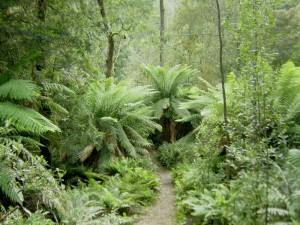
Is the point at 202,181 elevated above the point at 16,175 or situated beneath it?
situated beneath

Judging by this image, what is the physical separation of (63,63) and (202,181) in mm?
3010

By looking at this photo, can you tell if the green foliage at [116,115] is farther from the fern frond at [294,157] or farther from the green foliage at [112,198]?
the fern frond at [294,157]

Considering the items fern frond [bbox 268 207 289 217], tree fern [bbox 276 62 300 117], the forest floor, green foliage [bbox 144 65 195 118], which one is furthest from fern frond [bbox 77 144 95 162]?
fern frond [bbox 268 207 289 217]

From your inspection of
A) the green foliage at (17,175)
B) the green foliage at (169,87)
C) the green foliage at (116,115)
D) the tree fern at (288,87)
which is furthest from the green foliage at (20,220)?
the green foliage at (169,87)

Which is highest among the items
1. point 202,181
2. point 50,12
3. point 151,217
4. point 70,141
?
point 50,12

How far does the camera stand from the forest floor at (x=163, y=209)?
16.3 feet

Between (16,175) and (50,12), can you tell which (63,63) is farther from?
(16,175)

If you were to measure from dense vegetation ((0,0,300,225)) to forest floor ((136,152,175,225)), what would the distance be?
0.17 m

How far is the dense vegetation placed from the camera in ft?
10.1

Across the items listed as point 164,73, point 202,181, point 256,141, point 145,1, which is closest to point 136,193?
point 202,181

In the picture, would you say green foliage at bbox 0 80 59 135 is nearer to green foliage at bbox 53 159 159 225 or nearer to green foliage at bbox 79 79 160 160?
green foliage at bbox 53 159 159 225

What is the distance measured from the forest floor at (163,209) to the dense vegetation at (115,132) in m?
0.17

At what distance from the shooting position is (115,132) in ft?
22.9

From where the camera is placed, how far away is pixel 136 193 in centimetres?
559
